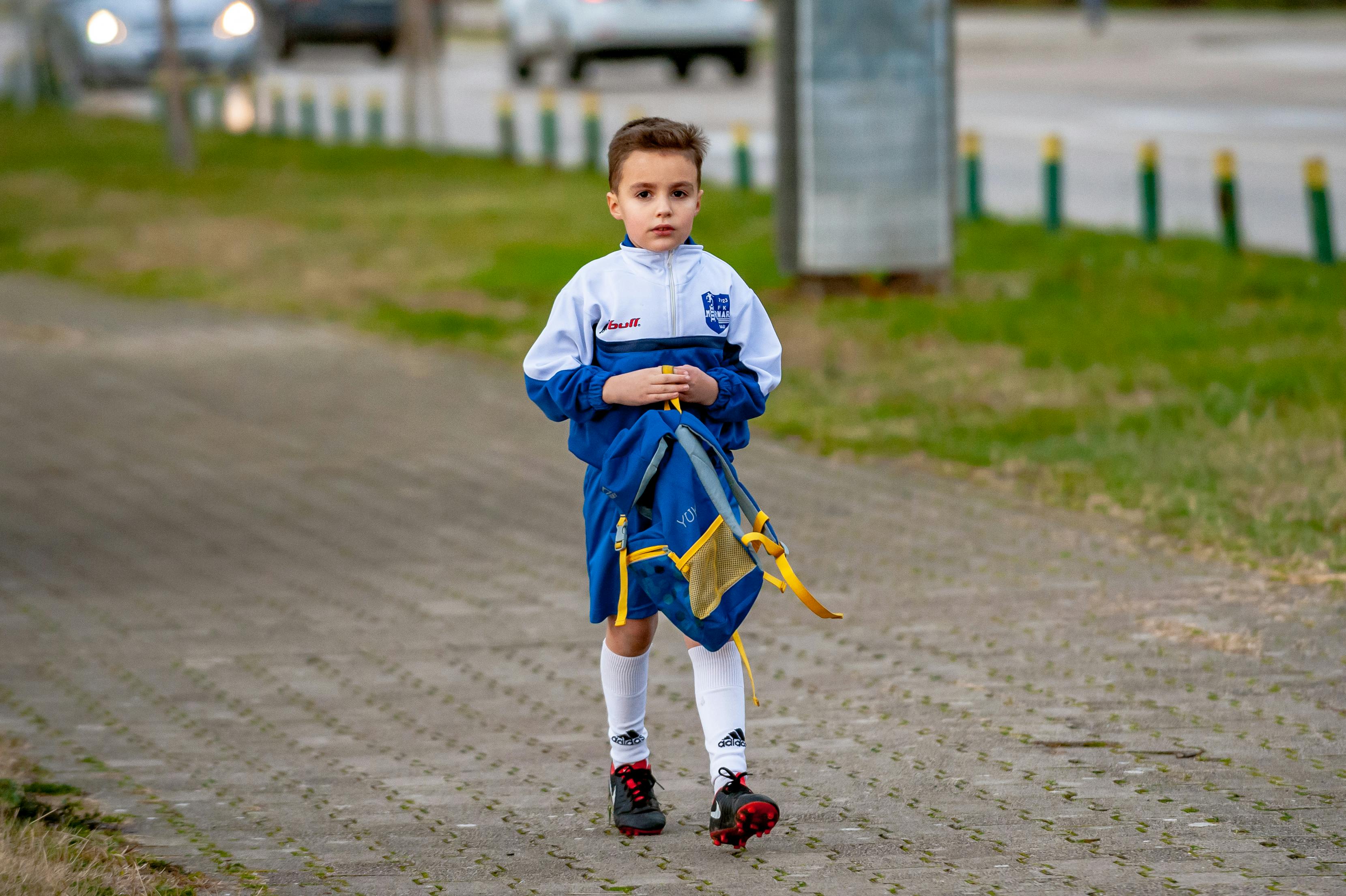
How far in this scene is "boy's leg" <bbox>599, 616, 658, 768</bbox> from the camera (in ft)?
13.7

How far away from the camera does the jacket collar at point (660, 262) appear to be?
159 inches

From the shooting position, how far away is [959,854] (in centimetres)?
399

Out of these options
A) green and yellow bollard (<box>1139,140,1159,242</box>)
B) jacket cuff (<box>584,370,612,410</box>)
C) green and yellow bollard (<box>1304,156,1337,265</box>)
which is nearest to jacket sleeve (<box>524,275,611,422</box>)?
jacket cuff (<box>584,370,612,410</box>)

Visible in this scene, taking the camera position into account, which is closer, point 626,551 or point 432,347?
point 626,551

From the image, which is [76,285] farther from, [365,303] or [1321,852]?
[1321,852]

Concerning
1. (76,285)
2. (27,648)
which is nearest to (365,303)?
(76,285)

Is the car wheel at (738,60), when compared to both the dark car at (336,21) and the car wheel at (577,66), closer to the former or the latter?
the car wheel at (577,66)

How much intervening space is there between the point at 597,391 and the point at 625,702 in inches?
28.3

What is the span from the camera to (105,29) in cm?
2784

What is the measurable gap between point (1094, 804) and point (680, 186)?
1.65m

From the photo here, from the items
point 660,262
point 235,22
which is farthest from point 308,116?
point 660,262

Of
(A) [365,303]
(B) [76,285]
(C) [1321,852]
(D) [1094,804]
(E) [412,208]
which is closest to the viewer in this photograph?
(C) [1321,852]

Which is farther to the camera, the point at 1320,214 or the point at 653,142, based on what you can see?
the point at 1320,214

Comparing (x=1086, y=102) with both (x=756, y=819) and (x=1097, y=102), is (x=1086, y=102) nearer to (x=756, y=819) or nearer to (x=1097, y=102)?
(x=1097, y=102)
